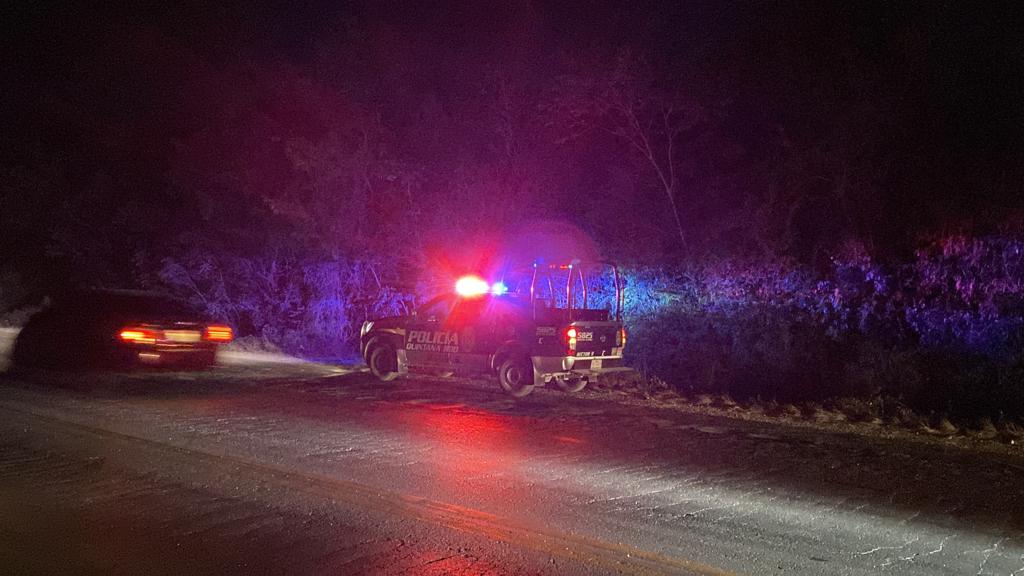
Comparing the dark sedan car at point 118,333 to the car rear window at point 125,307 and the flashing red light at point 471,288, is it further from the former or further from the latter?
the flashing red light at point 471,288

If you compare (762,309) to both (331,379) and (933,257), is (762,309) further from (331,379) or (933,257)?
(331,379)

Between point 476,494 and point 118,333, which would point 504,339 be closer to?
point 476,494

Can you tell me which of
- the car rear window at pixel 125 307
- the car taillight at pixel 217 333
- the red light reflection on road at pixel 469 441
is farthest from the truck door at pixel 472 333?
the car rear window at pixel 125 307

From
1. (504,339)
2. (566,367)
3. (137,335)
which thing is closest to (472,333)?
(504,339)

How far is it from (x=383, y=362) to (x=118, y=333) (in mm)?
4666

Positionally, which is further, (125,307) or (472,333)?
(125,307)

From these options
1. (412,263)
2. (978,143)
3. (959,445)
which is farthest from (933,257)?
(412,263)

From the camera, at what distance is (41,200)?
3219cm

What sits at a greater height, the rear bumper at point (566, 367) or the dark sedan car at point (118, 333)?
the dark sedan car at point (118, 333)

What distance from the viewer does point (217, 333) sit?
1489 cm

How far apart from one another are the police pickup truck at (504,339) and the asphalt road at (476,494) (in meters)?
1.51

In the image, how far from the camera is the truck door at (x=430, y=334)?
1365 cm

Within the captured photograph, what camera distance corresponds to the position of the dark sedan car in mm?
13930

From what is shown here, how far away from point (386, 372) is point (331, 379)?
1.10 meters
